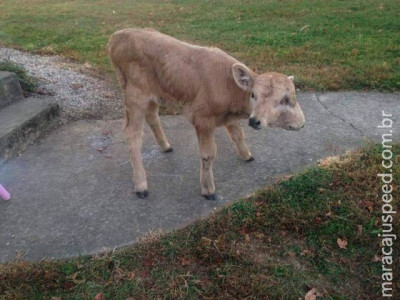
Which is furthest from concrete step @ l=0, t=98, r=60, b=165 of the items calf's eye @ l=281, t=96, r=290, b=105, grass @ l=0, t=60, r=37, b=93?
calf's eye @ l=281, t=96, r=290, b=105

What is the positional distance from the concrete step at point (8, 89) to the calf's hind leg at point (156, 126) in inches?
91.7

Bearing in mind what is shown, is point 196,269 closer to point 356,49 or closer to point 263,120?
point 263,120

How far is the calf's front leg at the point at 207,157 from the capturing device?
421cm

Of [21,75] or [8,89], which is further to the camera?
[21,75]

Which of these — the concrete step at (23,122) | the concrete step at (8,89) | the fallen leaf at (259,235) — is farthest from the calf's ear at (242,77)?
the concrete step at (8,89)

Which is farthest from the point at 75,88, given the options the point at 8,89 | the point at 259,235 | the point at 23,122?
the point at 259,235

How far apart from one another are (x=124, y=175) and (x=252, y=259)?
77.9 inches

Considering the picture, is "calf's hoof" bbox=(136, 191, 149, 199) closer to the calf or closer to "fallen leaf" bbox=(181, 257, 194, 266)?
the calf

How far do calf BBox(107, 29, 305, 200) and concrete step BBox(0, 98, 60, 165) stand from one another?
5.26ft

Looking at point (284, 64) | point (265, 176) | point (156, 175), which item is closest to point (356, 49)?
point (284, 64)

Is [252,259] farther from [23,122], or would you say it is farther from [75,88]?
[75,88]

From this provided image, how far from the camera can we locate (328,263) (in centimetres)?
360

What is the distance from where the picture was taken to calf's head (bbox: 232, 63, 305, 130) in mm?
3586

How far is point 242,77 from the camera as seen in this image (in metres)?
3.81
